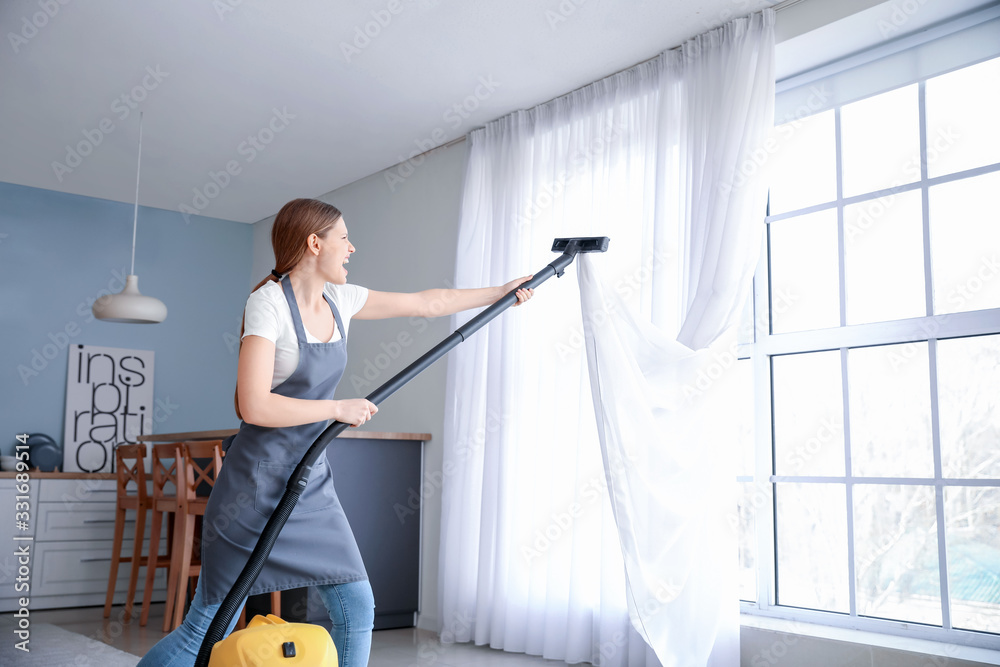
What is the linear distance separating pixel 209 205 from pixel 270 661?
193 inches

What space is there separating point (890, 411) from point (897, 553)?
50 cm

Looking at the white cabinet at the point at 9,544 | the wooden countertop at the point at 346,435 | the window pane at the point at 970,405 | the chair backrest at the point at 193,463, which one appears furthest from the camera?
the white cabinet at the point at 9,544

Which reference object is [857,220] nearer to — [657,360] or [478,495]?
[657,360]

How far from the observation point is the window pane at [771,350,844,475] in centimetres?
319

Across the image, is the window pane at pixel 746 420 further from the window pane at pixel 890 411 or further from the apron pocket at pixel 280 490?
the apron pocket at pixel 280 490

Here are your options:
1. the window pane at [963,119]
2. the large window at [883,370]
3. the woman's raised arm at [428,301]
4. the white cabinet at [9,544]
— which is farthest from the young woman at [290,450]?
the white cabinet at [9,544]

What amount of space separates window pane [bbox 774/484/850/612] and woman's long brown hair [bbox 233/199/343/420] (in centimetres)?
218

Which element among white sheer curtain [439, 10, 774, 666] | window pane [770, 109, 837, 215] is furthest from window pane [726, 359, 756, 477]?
window pane [770, 109, 837, 215]

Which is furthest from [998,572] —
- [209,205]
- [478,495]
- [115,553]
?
[209,205]

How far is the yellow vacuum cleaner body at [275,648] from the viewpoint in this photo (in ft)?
5.41

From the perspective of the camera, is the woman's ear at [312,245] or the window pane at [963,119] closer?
the woman's ear at [312,245]

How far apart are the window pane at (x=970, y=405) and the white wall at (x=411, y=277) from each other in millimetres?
2462

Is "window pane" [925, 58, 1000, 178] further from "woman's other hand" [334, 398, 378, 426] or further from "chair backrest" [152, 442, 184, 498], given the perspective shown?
"chair backrest" [152, 442, 184, 498]

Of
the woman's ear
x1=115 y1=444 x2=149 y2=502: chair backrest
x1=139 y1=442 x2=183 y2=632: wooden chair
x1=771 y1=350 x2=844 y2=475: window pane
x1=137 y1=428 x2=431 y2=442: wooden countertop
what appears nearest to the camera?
the woman's ear
